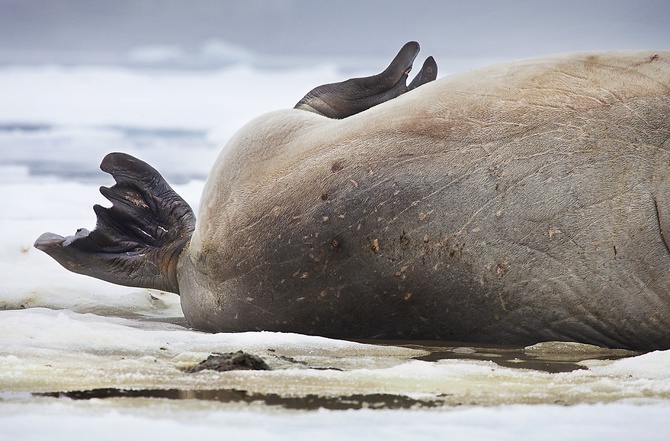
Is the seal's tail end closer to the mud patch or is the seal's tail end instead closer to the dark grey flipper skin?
the dark grey flipper skin

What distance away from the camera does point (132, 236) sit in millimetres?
3908

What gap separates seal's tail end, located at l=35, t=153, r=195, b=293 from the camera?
12.4ft

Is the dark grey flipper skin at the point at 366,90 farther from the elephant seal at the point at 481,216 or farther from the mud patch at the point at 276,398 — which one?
the mud patch at the point at 276,398

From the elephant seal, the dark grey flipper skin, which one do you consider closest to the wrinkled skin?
the elephant seal

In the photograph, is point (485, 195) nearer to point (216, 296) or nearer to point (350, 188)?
point (350, 188)

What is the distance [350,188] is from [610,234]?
2.50 feet

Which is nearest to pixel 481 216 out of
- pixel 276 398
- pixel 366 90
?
pixel 276 398

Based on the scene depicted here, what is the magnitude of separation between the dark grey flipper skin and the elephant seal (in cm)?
90

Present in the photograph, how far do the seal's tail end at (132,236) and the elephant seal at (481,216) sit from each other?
587 millimetres

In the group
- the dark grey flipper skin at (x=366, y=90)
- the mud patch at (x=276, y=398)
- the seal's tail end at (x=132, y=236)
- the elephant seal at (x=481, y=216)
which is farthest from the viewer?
the dark grey flipper skin at (x=366, y=90)

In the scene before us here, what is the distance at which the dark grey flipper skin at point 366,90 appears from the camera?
4.14 meters

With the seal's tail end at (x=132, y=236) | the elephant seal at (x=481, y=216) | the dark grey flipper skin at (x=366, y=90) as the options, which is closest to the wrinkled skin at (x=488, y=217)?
the elephant seal at (x=481, y=216)

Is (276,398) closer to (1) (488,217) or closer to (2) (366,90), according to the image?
(1) (488,217)

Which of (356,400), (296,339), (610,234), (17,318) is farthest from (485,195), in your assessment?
(17,318)
